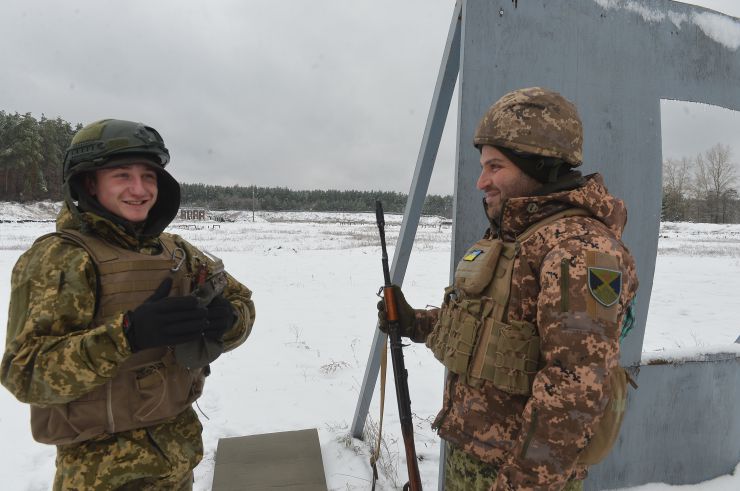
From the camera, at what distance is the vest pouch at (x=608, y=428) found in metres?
1.34

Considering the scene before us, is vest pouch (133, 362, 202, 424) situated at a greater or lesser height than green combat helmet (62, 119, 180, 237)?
lesser

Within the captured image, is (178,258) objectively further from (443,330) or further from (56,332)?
(443,330)

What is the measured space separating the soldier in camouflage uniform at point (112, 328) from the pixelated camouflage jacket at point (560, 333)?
1.23m

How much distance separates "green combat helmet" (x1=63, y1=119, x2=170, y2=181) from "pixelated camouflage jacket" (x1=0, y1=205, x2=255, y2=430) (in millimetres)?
345

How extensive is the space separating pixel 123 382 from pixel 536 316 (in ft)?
5.27

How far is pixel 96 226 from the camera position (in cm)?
178

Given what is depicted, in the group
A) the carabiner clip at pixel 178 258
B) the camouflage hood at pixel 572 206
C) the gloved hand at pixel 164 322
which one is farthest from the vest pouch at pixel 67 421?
the camouflage hood at pixel 572 206

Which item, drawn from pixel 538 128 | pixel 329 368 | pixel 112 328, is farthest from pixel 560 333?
pixel 329 368

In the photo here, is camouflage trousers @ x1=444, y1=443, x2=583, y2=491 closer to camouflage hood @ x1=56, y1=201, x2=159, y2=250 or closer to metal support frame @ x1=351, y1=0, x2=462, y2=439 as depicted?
metal support frame @ x1=351, y1=0, x2=462, y2=439

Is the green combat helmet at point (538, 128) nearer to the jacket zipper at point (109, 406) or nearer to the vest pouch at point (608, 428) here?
the vest pouch at point (608, 428)

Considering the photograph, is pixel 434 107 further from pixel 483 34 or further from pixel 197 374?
pixel 197 374

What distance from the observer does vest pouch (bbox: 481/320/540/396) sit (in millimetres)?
1460

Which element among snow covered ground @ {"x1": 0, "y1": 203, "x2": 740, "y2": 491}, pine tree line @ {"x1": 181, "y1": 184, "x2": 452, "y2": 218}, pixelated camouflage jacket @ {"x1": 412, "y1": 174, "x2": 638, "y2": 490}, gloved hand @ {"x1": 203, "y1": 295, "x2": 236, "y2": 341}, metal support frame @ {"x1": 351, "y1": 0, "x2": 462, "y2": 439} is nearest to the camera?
pixelated camouflage jacket @ {"x1": 412, "y1": 174, "x2": 638, "y2": 490}

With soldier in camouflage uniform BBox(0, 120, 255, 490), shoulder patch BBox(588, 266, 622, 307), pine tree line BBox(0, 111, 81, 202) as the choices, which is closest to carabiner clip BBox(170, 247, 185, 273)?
soldier in camouflage uniform BBox(0, 120, 255, 490)
